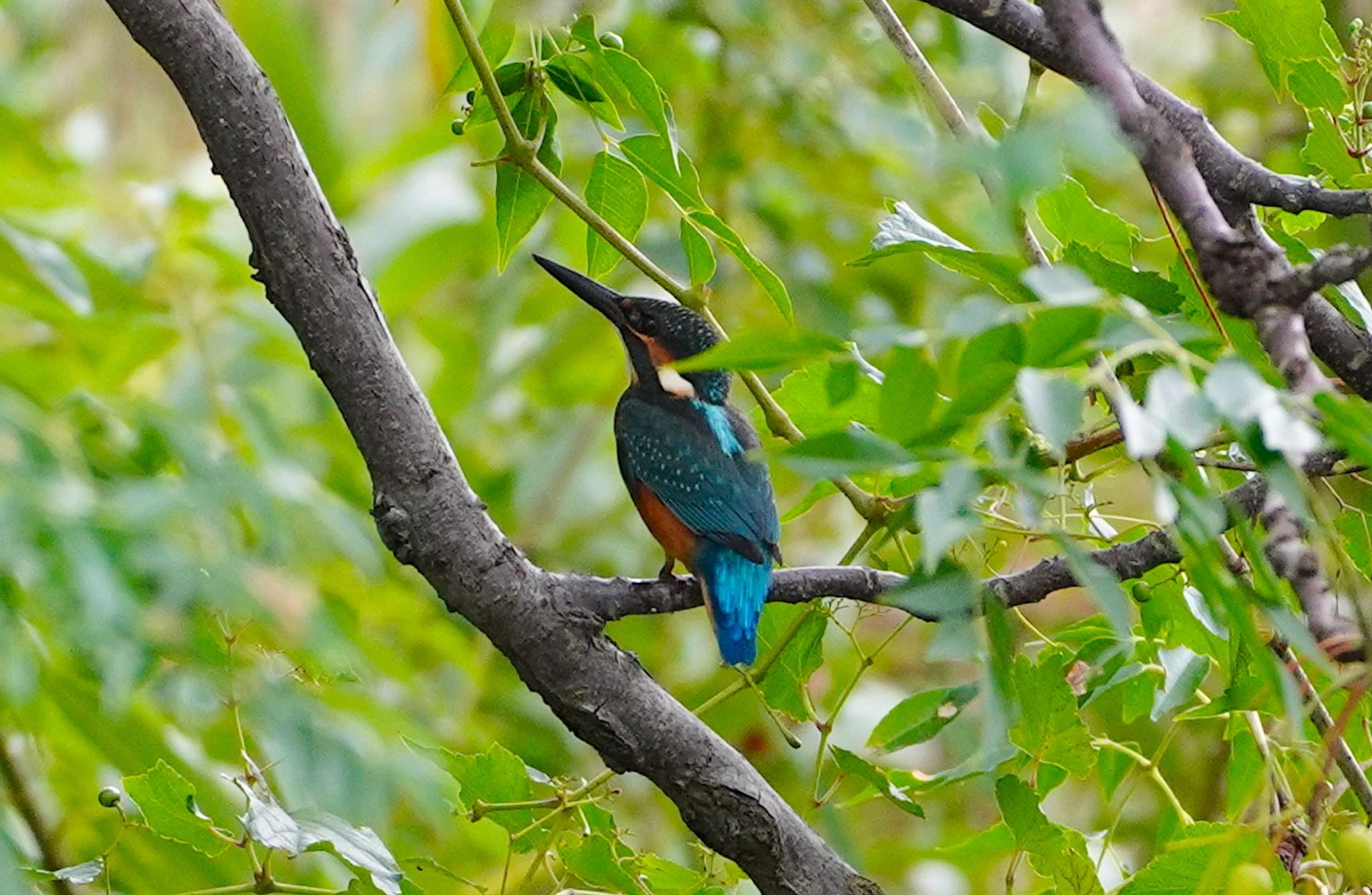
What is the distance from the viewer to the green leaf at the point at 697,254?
3.81ft

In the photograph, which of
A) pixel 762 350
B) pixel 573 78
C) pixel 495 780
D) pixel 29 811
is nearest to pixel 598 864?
pixel 495 780

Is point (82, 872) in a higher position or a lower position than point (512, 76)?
lower

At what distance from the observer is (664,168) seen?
1157 millimetres

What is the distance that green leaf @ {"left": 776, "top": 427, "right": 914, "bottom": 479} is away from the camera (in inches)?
23.9

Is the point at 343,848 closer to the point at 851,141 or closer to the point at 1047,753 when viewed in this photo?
the point at 1047,753

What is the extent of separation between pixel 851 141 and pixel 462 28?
5.73 ft

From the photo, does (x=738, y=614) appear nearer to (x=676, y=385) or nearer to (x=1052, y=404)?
(x=676, y=385)

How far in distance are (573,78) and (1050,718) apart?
0.58 m

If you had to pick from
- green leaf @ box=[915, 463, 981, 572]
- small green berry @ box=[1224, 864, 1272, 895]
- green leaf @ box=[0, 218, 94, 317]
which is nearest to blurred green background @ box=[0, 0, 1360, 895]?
green leaf @ box=[0, 218, 94, 317]

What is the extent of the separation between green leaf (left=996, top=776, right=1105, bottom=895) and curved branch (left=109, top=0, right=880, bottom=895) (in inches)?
5.4

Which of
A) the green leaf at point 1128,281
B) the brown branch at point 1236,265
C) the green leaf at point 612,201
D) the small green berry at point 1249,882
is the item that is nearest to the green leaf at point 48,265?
the green leaf at point 612,201

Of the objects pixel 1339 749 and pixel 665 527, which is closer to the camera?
pixel 1339 749

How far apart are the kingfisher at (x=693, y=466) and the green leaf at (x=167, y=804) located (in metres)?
0.44

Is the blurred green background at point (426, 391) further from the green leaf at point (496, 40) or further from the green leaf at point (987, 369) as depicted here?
the green leaf at point (987, 369)
